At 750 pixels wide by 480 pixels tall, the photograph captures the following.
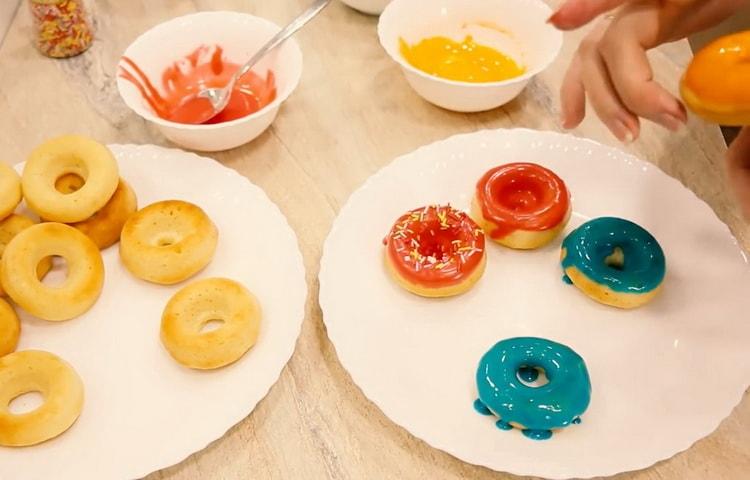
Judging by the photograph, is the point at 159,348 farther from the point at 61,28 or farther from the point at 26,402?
the point at 61,28

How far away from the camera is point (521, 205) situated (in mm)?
1026

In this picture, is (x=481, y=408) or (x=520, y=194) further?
(x=520, y=194)

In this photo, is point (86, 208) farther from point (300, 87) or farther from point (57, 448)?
point (300, 87)

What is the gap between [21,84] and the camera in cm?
124

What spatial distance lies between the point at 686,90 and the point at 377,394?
0.47 m

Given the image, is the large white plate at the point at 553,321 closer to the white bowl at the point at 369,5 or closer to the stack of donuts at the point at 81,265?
the stack of donuts at the point at 81,265

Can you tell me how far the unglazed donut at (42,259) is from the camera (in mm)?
880

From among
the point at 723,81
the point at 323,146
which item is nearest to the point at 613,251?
the point at 723,81

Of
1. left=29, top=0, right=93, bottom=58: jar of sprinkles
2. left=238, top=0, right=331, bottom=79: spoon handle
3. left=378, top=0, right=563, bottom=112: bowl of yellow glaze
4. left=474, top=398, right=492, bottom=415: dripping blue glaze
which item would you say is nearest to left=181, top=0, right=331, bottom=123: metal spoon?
left=238, top=0, right=331, bottom=79: spoon handle

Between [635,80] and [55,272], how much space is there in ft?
2.57

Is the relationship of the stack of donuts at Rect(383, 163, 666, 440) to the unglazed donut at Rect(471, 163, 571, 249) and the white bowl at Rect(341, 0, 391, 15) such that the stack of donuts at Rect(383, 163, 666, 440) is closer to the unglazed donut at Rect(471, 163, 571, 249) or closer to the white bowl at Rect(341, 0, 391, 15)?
the unglazed donut at Rect(471, 163, 571, 249)

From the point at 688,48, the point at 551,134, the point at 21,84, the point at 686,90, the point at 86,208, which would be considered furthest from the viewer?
the point at 688,48

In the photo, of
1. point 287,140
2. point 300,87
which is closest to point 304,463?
point 287,140

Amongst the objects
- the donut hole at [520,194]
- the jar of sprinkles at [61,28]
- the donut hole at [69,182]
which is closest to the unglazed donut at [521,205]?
the donut hole at [520,194]
